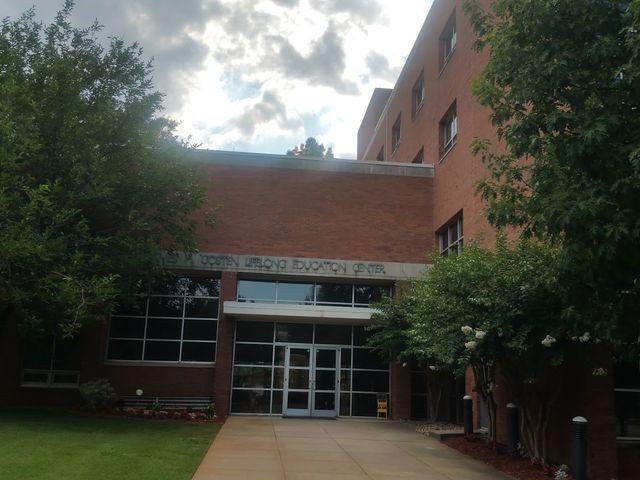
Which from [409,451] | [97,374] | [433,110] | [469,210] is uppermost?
[433,110]

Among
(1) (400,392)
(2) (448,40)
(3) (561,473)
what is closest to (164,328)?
(1) (400,392)

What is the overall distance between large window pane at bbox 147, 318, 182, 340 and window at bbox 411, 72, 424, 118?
44.2ft

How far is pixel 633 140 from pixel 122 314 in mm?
18424

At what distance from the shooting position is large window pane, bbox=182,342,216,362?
21.5 meters

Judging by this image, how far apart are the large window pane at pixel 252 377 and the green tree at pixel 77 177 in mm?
4989

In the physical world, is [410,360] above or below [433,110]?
below

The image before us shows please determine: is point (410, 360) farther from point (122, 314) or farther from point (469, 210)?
point (122, 314)

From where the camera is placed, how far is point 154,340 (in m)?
21.6

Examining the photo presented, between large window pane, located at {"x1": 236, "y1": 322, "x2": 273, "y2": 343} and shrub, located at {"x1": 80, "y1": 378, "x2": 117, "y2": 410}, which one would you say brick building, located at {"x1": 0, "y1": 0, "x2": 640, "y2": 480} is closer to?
large window pane, located at {"x1": 236, "y1": 322, "x2": 273, "y2": 343}

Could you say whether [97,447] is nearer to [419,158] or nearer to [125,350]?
[125,350]

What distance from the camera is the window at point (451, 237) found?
2072 cm

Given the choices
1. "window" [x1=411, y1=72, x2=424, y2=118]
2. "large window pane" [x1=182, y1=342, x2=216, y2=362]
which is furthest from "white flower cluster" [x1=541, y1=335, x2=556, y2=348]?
"window" [x1=411, y1=72, x2=424, y2=118]

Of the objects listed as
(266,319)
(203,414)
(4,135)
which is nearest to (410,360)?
(266,319)

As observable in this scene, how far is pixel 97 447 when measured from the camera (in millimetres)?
11602
